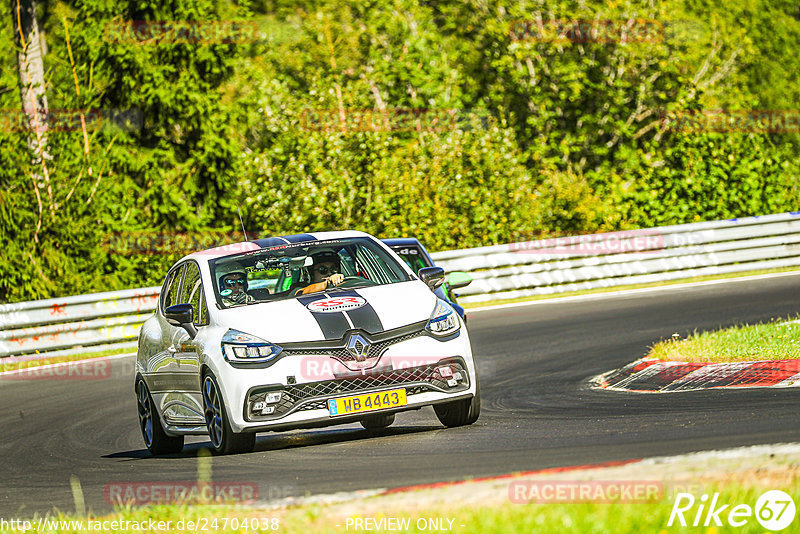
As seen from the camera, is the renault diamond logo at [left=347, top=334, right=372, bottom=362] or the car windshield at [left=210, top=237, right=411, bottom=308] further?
the car windshield at [left=210, top=237, right=411, bottom=308]

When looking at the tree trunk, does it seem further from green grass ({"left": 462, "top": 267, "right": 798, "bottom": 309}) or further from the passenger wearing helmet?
the passenger wearing helmet

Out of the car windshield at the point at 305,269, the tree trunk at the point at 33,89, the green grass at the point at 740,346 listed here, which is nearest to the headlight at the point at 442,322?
the car windshield at the point at 305,269

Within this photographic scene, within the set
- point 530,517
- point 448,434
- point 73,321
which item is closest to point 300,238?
point 448,434

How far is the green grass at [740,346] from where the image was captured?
38.0 feet

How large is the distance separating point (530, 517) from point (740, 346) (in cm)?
719

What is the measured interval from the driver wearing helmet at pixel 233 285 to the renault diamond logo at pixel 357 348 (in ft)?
A: 3.87

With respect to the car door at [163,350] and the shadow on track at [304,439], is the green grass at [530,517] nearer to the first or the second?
the shadow on track at [304,439]

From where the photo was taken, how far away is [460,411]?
9914 millimetres

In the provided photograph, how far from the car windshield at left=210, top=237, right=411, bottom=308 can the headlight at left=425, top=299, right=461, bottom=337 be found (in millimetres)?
630

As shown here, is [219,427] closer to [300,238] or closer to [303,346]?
[303,346]

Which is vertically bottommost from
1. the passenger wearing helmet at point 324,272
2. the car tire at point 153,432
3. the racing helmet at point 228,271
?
the car tire at point 153,432

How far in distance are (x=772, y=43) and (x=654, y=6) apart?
1137 cm

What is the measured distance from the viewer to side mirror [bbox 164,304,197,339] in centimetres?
982

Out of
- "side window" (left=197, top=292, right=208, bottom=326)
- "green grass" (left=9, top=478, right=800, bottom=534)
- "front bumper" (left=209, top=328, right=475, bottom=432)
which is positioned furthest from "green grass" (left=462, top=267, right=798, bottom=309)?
"green grass" (left=9, top=478, right=800, bottom=534)
